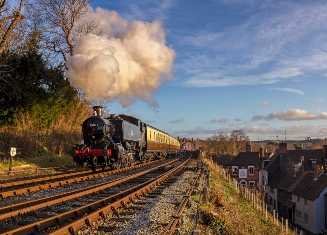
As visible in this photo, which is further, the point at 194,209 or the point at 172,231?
the point at 194,209

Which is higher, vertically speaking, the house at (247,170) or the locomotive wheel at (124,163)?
the locomotive wheel at (124,163)

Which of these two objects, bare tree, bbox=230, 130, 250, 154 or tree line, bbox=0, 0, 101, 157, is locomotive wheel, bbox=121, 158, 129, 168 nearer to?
tree line, bbox=0, 0, 101, 157

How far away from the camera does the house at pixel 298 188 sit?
2850 cm

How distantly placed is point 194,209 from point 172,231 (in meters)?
2.86

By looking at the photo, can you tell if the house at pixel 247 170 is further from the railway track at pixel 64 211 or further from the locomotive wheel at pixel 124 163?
the railway track at pixel 64 211

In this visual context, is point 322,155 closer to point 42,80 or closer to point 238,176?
point 238,176

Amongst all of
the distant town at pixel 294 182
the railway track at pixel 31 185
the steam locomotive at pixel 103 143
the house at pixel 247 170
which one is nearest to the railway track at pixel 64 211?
the railway track at pixel 31 185

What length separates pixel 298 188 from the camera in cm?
3253

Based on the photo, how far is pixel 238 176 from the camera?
169 feet

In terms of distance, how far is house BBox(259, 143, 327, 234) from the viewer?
28.5 meters

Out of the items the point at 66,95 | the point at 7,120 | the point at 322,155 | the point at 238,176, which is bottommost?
the point at 238,176

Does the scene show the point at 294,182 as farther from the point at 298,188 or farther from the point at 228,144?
the point at 228,144

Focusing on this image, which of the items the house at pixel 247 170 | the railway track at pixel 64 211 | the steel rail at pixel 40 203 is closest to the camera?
the railway track at pixel 64 211

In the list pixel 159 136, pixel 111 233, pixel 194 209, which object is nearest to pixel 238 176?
pixel 159 136
